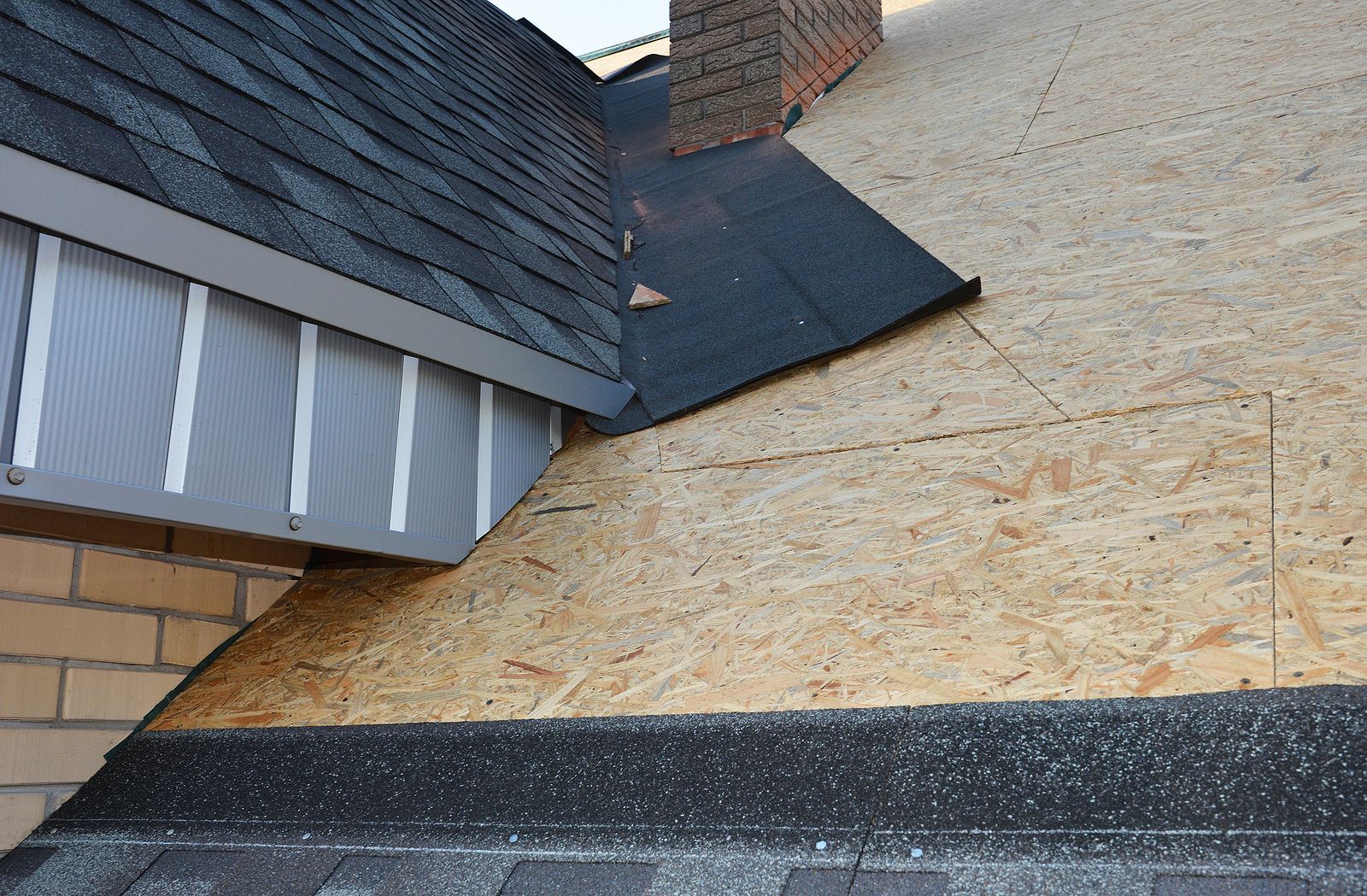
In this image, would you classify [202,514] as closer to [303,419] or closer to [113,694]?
[303,419]

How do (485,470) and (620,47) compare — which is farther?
(620,47)

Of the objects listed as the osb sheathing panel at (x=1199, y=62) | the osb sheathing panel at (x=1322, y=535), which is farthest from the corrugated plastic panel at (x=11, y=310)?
the osb sheathing panel at (x=1199, y=62)

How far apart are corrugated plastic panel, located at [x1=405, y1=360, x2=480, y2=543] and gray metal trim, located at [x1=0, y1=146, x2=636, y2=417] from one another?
0.17 metres

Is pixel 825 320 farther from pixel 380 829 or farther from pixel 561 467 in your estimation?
pixel 380 829

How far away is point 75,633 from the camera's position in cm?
348

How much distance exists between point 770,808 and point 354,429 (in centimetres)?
193

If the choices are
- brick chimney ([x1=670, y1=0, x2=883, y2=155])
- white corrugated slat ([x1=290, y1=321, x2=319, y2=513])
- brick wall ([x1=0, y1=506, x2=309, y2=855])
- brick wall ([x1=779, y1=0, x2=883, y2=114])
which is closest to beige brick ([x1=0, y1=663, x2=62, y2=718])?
brick wall ([x1=0, y1=506, x2=309, y2=855])

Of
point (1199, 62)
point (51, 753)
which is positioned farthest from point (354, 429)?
point (1199, 62)

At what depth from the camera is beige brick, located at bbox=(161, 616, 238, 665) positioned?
384 centimetres

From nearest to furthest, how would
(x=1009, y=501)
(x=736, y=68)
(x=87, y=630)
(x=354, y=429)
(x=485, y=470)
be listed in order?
(x=1009, y=501), (x=354, y=429), (x=87, y=630), (x=485, y=470), (x=736, y=68)

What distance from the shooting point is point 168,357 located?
109 inches

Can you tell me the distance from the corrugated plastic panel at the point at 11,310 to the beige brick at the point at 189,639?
1724 millimetres

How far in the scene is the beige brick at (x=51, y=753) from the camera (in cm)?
321

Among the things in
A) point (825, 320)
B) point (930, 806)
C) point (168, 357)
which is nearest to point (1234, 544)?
point (930, 806)
